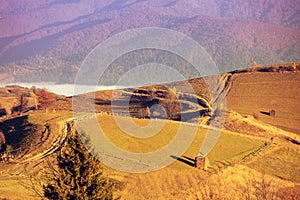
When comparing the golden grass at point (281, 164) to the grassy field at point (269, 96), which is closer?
the golden grass at point (281, 164)

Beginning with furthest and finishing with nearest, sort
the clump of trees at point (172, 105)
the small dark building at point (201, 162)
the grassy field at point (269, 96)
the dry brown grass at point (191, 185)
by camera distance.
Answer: the grassy field at point (269, 96) → the clump of trees at point (172, 105) → the small dark building at point (201, 162) → the dry brown grass at point (191, 185)

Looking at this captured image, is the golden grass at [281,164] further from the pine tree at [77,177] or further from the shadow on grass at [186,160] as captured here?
the pine tree at [77,177]

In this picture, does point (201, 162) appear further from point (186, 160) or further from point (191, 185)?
point (191, 185)

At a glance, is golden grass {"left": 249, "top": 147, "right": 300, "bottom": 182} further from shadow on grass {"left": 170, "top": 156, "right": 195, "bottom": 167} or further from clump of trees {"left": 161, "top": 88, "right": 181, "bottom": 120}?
clump of trees {"left": 161, "top": 88, "right": 181, "bottom": 120}

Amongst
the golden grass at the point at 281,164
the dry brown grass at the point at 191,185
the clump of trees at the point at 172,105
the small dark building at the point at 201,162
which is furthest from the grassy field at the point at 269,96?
the dry brown grass at the point at 191,185

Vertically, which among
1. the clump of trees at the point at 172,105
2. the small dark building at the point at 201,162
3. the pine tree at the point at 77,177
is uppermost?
the clump of trees at the point at 172,105

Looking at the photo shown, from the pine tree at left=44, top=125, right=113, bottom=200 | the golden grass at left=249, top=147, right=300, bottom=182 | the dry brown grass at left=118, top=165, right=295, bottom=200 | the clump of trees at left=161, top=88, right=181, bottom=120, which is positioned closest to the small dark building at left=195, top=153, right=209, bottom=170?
the dry brown grass at left=118, top=165, right=295, bottom=200

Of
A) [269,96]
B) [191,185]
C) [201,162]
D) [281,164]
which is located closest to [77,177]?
[191,185]

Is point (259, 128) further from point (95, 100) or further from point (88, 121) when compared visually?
point (95, 100)

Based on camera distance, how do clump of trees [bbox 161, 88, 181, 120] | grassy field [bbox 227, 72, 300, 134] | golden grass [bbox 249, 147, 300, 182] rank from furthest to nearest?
grassy field [bbox 227, 72, 300, 134] < clump of trees [bbox 161, 88, 181, 120] < golden grass [bbox 249, 147, 300, 182]
